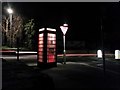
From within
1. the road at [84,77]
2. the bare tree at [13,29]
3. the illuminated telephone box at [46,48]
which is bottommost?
the road at [84,77]

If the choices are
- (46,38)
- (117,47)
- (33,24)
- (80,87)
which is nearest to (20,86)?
(80,87)

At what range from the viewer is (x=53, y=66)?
1938cm

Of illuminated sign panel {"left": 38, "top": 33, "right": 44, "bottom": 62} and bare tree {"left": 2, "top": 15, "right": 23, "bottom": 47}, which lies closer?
illuminated sign panel {"left": 38, "top": 33, "right": 44, "bottom": 62}

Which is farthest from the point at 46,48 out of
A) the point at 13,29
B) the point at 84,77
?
the point at 13,29

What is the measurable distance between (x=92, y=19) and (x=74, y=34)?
17.6 feet

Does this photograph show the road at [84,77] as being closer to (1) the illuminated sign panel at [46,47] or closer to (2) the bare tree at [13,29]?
(1) the illuminated sign panel at [46,47]

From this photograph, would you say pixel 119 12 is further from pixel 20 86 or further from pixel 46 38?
pixel 20 86

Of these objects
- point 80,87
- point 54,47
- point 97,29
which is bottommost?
point 80,87

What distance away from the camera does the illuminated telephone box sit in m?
19.0

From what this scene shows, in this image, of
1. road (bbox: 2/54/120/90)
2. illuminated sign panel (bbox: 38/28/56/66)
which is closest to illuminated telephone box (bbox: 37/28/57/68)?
illuminated sign panel (bbox: 38/28/56/66)

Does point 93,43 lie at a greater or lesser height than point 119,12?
lesser

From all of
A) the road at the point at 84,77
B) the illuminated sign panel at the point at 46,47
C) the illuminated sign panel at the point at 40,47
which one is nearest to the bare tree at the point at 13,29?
the illuminated sign panel at the point at 40,47

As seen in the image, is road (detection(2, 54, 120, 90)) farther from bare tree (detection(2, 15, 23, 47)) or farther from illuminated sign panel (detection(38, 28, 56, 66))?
bare tree (detection(2, 15, 23, 47))

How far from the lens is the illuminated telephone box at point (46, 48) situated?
19.0 m
